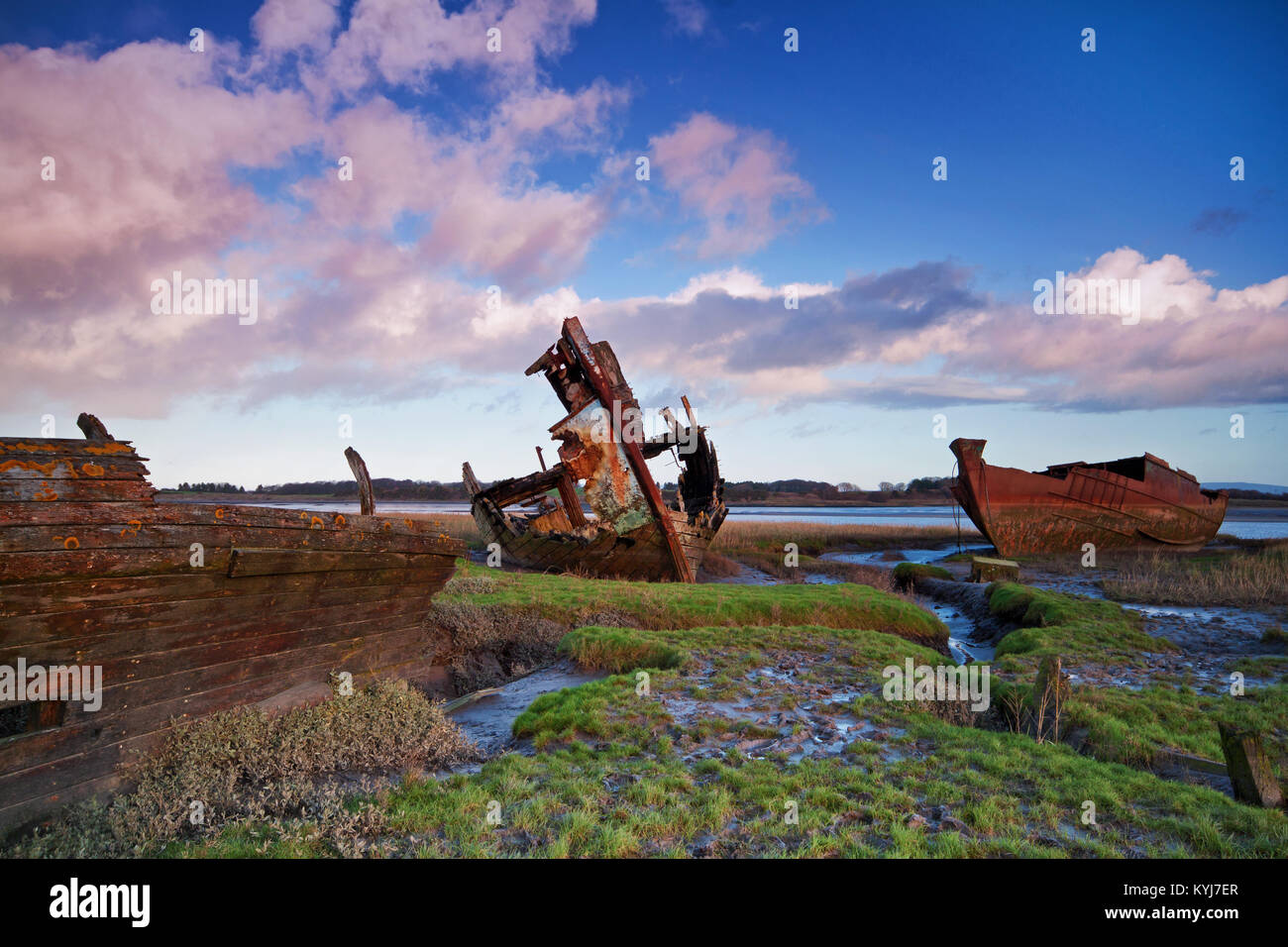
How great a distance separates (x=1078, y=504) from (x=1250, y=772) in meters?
27.9

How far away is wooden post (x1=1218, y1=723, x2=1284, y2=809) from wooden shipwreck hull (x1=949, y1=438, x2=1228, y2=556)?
23679 millimetres

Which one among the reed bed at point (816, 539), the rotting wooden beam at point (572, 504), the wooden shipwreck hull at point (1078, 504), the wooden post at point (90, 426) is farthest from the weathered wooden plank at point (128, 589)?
the reed bed at point (816, 539)

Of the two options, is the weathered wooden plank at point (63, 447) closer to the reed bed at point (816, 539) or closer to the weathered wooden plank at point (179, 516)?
the weathered wooden plank at point (179, 516)

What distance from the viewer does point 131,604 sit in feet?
14.8

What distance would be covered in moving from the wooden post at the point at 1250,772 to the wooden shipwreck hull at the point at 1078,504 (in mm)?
23679

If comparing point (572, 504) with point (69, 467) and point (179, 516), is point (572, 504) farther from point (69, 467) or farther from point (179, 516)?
point (69, 467)

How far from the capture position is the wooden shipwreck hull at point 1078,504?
89.8 ft

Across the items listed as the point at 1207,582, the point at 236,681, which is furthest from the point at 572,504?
the point at 1207,582

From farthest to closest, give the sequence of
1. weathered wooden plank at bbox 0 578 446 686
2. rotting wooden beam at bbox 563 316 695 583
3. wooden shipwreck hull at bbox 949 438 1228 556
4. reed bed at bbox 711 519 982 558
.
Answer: reed bed at bbox 711 519 982 558, wooden shipwreck hull at bbox 949 438 1228 556, rotting wooden beam at bbox 563 316 695 583, weathered wooden plank at bbox 0 578 446 686

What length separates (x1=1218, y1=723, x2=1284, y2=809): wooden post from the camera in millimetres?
4910

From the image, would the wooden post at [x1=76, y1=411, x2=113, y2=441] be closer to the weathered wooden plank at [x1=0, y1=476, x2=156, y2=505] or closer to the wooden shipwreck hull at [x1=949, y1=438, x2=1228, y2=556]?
the weathered wooden plank at [x1=0, y1=476, x2=156, y2=505]

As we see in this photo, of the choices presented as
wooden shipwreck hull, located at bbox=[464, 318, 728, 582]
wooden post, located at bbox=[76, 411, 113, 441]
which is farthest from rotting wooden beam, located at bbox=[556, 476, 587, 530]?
wooden post, located at bbox=[76, 411, 113, 441]
